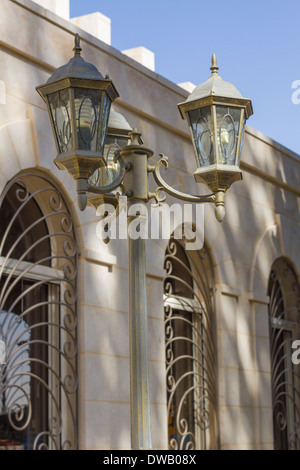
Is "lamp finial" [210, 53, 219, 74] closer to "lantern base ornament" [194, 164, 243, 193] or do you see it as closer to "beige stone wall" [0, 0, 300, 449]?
"lantern base ornament" [194, 164, 243, 193]

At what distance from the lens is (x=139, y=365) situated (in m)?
4.91

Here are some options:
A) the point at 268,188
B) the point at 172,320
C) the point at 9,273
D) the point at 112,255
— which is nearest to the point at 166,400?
the point at 172,320

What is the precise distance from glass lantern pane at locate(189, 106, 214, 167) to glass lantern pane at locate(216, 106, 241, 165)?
0.06 m

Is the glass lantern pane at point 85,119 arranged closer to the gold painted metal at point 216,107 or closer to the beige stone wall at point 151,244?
the gold painted metal at point 216,107

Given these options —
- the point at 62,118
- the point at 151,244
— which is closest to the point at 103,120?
the point at 62,118

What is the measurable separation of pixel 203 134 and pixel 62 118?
37.4 inches

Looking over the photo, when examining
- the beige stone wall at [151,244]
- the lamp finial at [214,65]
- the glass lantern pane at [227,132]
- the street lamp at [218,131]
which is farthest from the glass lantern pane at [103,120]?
the beige stone wall at [151,244]

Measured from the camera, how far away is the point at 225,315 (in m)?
10.2

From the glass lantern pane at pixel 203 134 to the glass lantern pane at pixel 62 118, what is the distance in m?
0.91

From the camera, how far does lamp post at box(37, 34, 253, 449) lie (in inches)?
193
